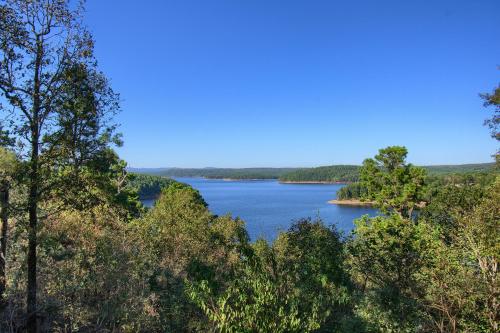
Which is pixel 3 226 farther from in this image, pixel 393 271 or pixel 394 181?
pixel 394 181

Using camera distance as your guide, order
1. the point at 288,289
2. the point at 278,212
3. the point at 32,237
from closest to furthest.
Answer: the point at 32,237, the point at 288,289, the point at 278,212

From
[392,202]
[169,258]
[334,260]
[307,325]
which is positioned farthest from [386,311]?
[392,202]

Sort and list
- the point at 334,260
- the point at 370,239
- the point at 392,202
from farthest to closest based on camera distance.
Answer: the point at 392,202, the point at 370,239, the point at 334,260

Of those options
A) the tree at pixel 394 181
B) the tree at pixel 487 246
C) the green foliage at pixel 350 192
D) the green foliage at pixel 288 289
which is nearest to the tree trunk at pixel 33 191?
the green foliage at pixel 288 289

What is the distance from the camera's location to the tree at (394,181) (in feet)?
107

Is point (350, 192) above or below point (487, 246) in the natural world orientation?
below

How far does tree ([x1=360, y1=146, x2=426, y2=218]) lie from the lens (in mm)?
32469

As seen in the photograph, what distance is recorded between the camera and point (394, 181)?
108ft

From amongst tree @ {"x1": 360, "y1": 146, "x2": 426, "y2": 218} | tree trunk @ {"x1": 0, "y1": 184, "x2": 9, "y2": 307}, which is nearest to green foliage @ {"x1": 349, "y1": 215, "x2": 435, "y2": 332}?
tree trunk @ {"x1": 0, "y1": 184, "x2": 9, "y2": 307}

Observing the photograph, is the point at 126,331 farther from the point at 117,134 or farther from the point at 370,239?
the point at 370,239

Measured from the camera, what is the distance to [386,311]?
8156 millimetres

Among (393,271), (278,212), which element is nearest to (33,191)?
(393,271)

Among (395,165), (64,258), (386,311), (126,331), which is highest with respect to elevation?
(395,165)

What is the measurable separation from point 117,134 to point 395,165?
3030 cm
